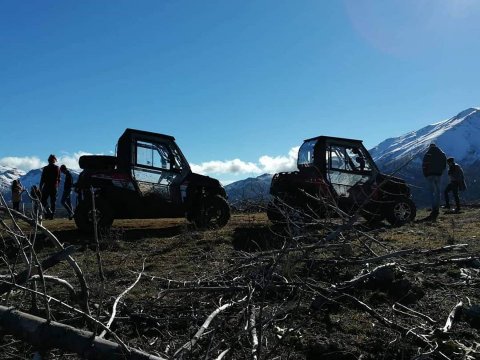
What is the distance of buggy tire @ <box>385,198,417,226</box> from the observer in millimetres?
9969

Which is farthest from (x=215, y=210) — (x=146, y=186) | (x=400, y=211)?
(x=400, y=211)

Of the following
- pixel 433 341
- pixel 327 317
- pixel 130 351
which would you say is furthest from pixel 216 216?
pixel 130 351

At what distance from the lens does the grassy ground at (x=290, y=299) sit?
3.01 meters

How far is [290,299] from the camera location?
421 cm

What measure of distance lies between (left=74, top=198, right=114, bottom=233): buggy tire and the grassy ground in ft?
4.97

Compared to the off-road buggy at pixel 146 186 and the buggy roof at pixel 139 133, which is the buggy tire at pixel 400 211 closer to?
the off-road buggy at pixel 146 186

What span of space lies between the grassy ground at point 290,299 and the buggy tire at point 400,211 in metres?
3.17

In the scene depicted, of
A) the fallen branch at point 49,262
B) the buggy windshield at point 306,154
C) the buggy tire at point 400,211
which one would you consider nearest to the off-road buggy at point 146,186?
the buggy windshield at point 306,154

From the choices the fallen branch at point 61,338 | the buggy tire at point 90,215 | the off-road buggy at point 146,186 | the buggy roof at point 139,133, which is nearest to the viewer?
the fallen branch at point 61,338

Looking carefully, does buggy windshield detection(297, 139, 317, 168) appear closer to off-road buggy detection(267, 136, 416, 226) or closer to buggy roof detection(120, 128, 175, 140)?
off-road buggy detection(267, 136, 416, 226)

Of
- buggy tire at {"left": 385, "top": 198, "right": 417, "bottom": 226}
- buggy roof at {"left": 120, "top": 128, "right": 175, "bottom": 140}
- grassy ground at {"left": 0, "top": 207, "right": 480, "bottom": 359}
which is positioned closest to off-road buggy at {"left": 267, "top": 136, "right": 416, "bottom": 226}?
buggy tire at {"left": 385, "top": 198, "right": 417, "bottom": 226}

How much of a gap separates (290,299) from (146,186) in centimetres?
552

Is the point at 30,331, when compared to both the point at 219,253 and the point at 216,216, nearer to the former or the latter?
the point at 219,253

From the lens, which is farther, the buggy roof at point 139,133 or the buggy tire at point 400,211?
the buggy tire at point 400,211
